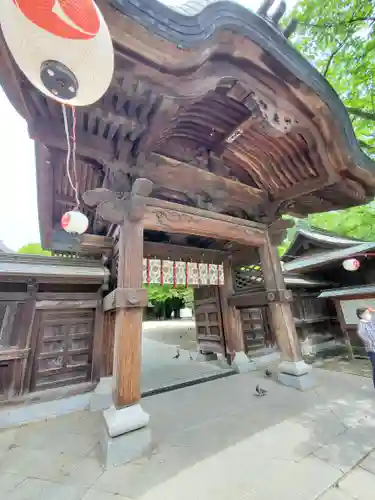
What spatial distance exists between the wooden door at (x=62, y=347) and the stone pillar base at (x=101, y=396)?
0.53 m

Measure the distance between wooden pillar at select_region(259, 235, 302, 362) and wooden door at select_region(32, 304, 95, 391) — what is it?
4353 millimetres

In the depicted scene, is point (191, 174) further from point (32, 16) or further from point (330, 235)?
point (330, 235)

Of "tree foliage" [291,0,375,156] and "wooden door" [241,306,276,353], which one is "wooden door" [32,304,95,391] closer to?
"wooden door" [241,306,276,353]

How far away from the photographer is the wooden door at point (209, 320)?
279 inches

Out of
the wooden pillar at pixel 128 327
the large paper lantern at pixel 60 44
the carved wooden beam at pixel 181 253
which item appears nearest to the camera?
the large paper lantern at pixel 60 44

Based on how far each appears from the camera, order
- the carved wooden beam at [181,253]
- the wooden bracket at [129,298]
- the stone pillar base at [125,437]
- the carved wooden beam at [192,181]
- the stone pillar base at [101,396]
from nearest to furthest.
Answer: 1. the stone pillar base at [125,437]
2. the wooden bracket at [129,298]
3. the carved wooden beam at [192,181]
4. the stone pillar base at [101,396]
5. the carved wooden beam at [181,253]

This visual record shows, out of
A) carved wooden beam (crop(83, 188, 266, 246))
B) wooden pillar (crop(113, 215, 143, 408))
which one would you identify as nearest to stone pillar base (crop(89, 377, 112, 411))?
wooden pillar (crop(113, 215, 143, 408))

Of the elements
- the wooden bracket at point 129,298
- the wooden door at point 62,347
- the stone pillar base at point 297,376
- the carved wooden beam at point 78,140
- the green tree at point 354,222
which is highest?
the green tree at point 354,222

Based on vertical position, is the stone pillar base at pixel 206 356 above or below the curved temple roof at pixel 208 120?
below

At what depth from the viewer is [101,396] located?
477 centimetres

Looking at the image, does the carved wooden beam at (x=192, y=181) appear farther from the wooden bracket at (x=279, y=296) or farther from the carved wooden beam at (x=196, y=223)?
the wooden bracket at (x=279, y=296)

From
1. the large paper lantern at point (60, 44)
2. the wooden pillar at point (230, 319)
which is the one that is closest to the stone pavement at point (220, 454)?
the wooden pillar at point (230, 319)

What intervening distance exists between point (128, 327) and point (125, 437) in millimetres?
1327

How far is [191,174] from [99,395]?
4932mm
